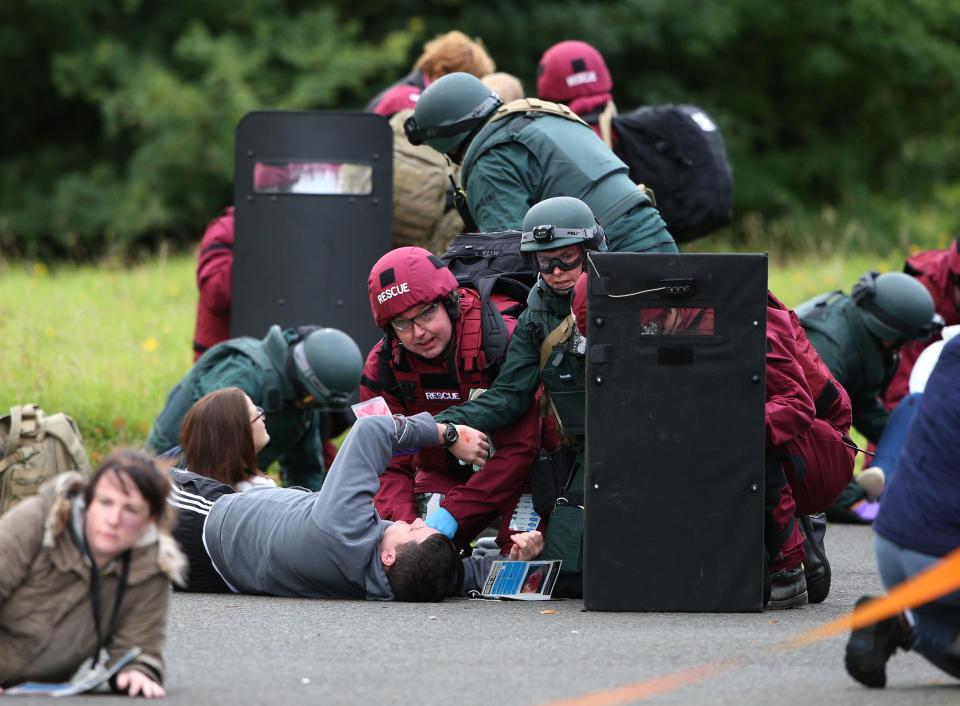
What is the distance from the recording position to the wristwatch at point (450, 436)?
23.4ft

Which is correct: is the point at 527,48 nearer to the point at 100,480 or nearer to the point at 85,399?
the point at 85,399

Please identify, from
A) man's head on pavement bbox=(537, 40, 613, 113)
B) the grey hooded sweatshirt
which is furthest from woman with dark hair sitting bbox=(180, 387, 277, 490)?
man's head on pavement bbox=(537, 40, 613, 113)

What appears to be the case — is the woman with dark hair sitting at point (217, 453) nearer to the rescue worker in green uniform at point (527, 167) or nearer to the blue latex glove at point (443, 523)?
the blue latex glove at point (443, 523)

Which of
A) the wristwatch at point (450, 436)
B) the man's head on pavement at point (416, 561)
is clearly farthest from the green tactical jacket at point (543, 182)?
the man's head on pavement at point (416, 561)

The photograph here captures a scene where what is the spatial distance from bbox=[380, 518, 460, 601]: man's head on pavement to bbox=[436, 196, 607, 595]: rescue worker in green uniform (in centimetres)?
53

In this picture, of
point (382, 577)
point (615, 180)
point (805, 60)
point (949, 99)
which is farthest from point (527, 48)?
point (382, 577)

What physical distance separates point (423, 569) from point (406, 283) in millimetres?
1196

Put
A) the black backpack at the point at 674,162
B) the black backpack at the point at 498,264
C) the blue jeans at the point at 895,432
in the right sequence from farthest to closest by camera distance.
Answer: the black backpack at the point at 674,162
the blue jeans at the point at 895,432
the black backpack at the point at 498,264

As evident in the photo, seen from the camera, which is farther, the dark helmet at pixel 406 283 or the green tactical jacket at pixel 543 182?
the green tactical jacket at pixel 543 182

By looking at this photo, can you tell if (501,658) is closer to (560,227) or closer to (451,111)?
(560,227)

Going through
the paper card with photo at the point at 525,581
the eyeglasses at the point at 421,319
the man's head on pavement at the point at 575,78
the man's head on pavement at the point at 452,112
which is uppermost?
the man's head on pavement at the point at 575,78

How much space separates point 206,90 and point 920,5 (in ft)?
33.1

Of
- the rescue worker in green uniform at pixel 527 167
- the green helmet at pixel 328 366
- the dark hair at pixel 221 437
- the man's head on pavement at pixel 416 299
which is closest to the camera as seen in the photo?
the man's head on pavement at pixel 416 299

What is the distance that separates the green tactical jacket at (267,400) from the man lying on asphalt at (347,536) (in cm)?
156
